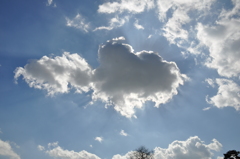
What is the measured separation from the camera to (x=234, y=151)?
37406mm

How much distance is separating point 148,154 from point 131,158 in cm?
650

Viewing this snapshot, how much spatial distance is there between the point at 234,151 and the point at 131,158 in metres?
36.1

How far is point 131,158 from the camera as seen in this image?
63938 mm

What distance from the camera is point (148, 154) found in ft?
212

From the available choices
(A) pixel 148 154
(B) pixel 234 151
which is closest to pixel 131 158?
(A) pixel 148 154

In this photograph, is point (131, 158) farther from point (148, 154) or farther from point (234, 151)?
point (234, 151)

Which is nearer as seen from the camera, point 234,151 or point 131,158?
point 234,151

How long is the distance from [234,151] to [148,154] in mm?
32943

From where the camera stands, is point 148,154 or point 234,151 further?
point 148,154
